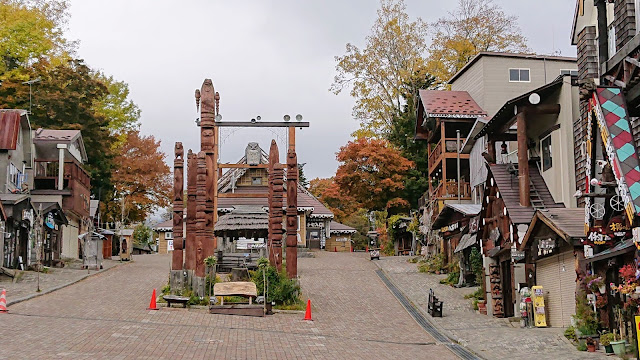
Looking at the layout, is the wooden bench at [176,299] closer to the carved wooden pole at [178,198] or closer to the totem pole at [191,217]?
the totem pole at [191,217]

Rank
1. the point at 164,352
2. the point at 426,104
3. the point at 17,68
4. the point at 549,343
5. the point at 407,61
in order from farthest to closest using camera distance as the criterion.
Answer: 1. the point at 407,61
2. the point at 17,68
3. the point at 426,104
4. the point at 549,343
5. the point at 164,352

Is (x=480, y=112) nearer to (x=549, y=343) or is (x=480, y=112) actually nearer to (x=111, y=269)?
(x=111, y=269)

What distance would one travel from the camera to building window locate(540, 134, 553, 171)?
91.4 ft

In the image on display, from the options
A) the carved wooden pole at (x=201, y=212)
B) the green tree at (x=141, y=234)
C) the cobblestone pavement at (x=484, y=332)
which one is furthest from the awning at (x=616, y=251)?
the green tree at (x=141, y=234)

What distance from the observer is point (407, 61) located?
184 feet

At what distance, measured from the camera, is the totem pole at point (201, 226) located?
26.5 metres

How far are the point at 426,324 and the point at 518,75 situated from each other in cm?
2384

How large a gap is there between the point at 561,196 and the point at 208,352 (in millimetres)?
14415

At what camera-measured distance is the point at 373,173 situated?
52.1m

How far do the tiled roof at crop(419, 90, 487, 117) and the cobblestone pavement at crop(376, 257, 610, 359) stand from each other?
11901 millimetres

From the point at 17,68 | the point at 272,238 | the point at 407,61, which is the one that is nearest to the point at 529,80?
the point at 407,61

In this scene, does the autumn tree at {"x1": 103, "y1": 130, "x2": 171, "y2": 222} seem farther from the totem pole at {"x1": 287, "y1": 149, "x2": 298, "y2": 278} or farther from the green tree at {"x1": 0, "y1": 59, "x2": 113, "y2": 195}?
the totem pole at {"x1": 287, "y1": 149, "x2": 298, "y2": 278}

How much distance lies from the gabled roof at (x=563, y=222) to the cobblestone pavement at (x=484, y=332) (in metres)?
2.64

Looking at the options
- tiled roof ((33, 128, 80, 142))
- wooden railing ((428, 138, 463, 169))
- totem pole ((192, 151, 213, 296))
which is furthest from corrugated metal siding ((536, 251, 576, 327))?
tiled roof ((33, 128, 80, 142))
